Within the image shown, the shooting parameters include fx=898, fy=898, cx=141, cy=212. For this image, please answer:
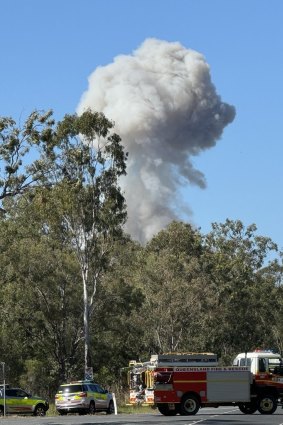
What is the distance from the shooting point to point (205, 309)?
78.6 metres

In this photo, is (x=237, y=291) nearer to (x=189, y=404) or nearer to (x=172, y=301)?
(x=172, y=301)

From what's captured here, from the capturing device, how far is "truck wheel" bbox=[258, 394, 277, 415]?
39531 millimetres

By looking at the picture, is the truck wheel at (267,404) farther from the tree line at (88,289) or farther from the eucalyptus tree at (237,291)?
the eucalyptus tree at (237,291)

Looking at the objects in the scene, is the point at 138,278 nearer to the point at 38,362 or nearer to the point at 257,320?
the point at 38,362

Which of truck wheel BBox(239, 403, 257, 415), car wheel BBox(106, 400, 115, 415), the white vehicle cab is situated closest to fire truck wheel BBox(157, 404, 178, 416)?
truck wheel BBox(239, 403, 257, 415)

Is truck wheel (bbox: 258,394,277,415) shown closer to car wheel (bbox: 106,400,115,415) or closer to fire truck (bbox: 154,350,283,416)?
fire truck (bbox: 154,350,283,416)

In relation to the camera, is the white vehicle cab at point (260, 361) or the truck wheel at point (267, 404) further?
the white vehicle cab at point (260, 361)

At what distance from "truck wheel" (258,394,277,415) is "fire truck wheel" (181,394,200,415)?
324 cm

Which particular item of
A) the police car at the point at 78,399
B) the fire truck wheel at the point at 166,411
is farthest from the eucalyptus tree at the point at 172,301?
the fire truck wheel at the point at 166,411

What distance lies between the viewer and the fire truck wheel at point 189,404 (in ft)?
125

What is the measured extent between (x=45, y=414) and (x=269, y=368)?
11332 millimetres

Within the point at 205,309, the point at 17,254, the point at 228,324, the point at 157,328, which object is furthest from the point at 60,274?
the point at 228,324

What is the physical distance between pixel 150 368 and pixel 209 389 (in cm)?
652

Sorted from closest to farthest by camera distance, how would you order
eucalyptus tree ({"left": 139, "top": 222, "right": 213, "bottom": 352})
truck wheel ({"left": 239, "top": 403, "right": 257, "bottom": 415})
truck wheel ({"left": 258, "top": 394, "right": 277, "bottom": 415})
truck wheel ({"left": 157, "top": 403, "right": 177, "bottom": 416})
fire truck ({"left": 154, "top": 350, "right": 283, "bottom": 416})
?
1. fire truck ({"left": 154, "top": 350, "right": 283, "bottom": 416})
2. truck wheel ({"left": 157, "top": 403, "right": 177, "bottom": 416})
3. truck wheel ({"left": 258, "top": 394, "right": 277, "bottom": 415})
4. truck wheel ({"left": 239, "top": 403, "right": 257, "bottom": 415})
5. eucalyptus tree ({"left": 139, "top": 222, "right": 213, "bottom": 352})
